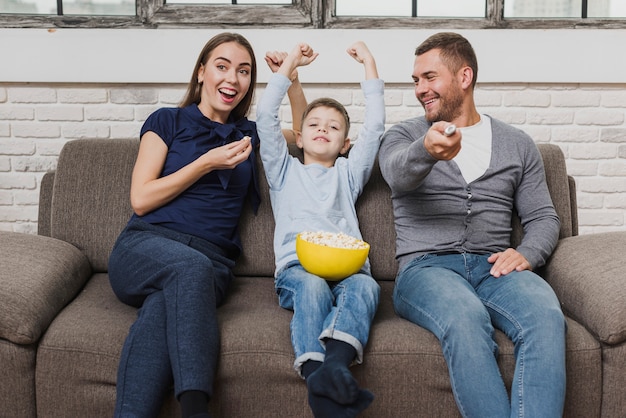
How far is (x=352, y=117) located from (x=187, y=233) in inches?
49.4

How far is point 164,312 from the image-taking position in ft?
6.02

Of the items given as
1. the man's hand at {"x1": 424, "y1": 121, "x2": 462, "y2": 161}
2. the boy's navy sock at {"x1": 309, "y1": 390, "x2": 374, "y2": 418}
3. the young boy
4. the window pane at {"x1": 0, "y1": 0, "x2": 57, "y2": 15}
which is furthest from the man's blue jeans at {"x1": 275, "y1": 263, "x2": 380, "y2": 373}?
the window pane at {"x1": 0, "y1": 0, "x2": 57, "y2": 15}

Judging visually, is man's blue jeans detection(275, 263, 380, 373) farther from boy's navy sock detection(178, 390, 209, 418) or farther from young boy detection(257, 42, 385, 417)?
boy's navy sock detection(178, 390, 209, 418)

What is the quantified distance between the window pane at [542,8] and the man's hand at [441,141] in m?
1.64

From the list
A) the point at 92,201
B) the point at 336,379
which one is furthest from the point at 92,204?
the point at 336,379

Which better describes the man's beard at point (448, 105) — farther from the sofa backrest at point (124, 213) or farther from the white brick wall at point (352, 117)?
the white brick wall at point (352, 117)

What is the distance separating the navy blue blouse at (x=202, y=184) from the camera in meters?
2.15

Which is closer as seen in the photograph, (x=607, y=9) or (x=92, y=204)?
(x=92, y=204)

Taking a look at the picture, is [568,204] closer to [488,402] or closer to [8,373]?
[488,402]

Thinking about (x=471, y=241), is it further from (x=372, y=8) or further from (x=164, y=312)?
(x=372, y=8)

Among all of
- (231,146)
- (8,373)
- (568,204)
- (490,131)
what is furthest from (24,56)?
(568,204)

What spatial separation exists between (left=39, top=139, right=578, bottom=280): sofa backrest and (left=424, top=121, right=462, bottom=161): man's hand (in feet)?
1.73

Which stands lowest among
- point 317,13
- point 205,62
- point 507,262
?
point 507,262

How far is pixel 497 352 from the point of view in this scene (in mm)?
1785
